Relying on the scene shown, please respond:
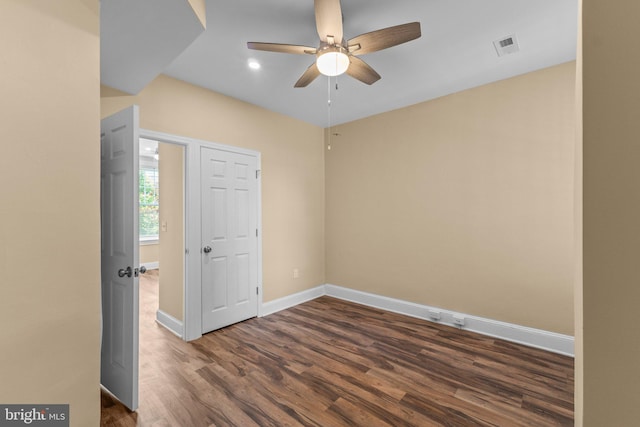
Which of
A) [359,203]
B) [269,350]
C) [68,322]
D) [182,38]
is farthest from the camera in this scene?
[359,203]

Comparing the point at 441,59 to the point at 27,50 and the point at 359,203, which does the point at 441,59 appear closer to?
the point at 359,203

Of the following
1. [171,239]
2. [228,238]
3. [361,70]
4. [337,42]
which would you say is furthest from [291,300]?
[337,42]

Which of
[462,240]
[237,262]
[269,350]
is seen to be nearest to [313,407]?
[269,350]

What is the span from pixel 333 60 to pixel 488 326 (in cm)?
316

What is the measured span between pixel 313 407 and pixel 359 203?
2.77 m

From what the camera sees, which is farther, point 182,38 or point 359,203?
point 359,203

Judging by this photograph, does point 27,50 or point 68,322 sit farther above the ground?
point 27,50

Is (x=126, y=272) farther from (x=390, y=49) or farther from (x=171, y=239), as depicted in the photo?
(x=390, y=49)

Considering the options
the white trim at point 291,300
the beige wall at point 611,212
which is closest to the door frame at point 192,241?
the white trim at point 291,300

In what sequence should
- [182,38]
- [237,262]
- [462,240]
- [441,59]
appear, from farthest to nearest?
[237,262], [462,240], [441,59], [182,38]

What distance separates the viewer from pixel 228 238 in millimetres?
3281

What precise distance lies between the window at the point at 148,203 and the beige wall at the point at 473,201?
5.57 m

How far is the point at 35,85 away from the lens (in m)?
1.01

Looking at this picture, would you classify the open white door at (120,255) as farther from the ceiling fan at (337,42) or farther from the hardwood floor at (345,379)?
the ceiling fan at (337,42)
